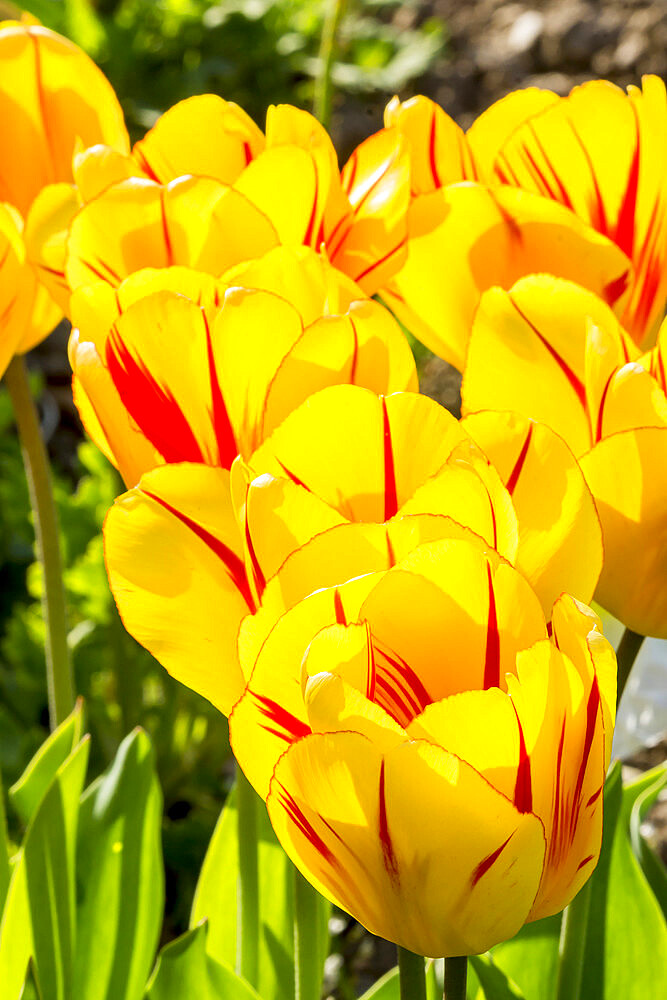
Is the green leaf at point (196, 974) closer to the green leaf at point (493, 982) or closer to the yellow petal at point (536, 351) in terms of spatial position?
the green leaf at point (493, 982)

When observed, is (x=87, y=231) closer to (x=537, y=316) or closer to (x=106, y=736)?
(x=537, y=316)

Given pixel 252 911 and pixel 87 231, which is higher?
pixel 87 231

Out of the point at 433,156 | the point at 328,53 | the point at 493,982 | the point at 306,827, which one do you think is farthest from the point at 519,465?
the point at 328,53

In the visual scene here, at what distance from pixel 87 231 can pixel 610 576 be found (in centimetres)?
24

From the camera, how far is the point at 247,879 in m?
0.56

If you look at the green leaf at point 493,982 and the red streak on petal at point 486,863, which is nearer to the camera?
the red streak on petal at point 486,863

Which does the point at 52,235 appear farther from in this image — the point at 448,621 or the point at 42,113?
the point at 448,621

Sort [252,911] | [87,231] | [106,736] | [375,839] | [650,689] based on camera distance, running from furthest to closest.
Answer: [106,736] < [650,689] < [252,911] < [87,231] < [375,839]

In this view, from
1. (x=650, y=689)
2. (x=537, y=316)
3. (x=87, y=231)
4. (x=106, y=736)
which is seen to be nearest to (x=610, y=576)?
(x=537, y=316)

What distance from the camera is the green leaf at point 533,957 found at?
25.3 inches

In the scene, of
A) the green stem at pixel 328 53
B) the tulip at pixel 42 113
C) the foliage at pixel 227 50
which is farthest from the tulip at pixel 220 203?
the foliage at pixel 227 50

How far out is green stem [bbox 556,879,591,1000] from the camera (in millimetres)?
490

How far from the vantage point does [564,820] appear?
301mm

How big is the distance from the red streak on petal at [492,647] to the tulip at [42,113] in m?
0.36
